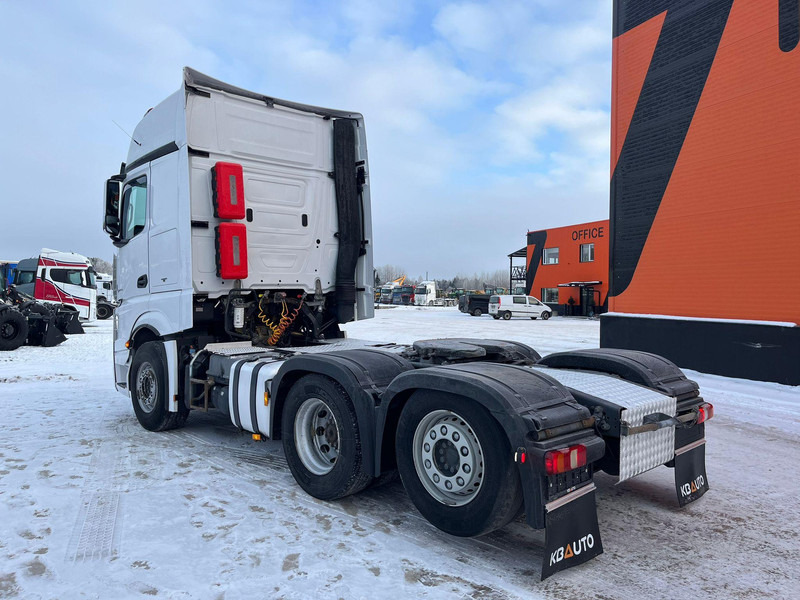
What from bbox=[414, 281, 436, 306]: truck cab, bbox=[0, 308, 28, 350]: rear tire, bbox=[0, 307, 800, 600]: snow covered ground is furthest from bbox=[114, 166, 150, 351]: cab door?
bbox=[414, 281, 436, 306]: truck cab

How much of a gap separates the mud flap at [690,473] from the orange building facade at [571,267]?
1422 inches

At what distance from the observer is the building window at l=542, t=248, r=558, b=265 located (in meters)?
43.1

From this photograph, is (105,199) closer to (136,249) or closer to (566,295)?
(136,249)

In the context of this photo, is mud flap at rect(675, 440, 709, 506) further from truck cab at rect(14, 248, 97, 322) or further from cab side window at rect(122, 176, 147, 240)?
truck cab at rect(14, 248, 97, 322)

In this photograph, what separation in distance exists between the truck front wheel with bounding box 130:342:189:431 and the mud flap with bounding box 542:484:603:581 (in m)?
4.67

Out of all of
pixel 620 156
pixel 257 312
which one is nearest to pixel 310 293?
pixel 257 312

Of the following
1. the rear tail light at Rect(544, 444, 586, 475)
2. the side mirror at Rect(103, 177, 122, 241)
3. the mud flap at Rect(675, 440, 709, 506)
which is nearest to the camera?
the rear tail light at Rect(544, 444, 586, 475)

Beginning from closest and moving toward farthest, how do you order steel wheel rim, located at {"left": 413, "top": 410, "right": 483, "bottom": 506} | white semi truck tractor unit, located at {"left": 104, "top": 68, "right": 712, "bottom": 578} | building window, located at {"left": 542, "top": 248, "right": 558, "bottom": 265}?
white semi truck tractor unit, located at {"left": 104, "top": 68, "right": 712, "bottom": 578} < steel wheel rim, located at {"left": 413, "top": 410, "right": 483, "bottom": 506} < building window, located at {"left": 542, "top": 248, "right": 558, "bottom": 265}

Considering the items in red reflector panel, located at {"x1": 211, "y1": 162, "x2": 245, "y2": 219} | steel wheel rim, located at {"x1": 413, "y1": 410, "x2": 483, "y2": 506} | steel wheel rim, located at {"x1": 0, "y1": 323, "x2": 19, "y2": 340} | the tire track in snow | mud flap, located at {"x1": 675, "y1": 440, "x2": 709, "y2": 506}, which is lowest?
the tire track in snow

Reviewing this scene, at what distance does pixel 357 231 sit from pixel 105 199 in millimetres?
3280

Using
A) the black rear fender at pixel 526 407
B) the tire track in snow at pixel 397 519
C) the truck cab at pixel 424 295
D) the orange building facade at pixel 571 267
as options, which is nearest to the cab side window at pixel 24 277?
the tire track in snow at pixel 397 519

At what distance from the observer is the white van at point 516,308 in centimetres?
3600

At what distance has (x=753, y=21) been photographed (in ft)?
34.5

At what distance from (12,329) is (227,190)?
13.9m
